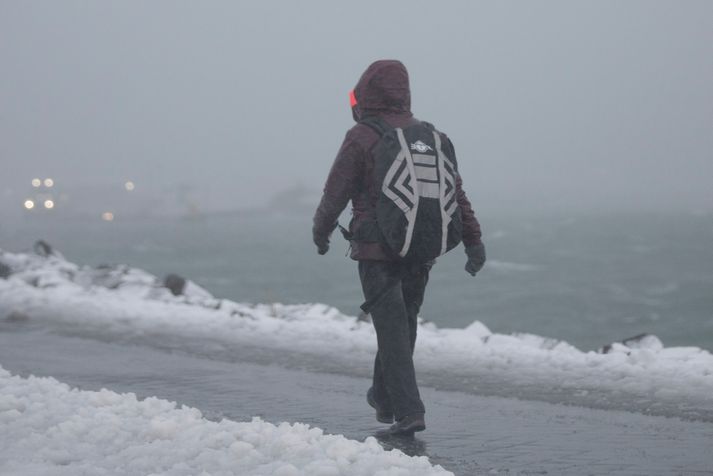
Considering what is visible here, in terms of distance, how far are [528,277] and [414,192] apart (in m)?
80.6

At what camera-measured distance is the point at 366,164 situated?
194 inches

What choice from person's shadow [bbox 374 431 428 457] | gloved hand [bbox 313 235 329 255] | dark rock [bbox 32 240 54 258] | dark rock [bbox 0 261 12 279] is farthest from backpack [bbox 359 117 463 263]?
dark rock [bbox 32 240 54 258]

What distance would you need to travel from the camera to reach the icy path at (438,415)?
481 cm

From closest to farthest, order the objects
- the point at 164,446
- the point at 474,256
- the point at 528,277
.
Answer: the point at 164,446 → the point at 474,256 → the point at 528,277

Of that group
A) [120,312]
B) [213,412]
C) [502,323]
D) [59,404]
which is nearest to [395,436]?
[213,412]

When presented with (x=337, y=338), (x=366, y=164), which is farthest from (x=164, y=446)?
(x=337, y=338)

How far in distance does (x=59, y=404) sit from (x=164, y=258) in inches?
4332

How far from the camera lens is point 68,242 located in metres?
149

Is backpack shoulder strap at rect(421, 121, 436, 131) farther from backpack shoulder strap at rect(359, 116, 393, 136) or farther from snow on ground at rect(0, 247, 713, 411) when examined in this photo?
snow on ground at rect(0, 247, 713, 411)

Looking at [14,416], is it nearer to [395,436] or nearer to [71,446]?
[71,446]

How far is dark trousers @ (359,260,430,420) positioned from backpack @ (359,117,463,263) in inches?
5.6

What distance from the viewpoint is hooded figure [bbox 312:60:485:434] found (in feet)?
16.2

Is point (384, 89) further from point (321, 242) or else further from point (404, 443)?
point (404, 443)

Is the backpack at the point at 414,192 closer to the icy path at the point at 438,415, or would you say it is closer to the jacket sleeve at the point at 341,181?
the jacket sleeve at the point at 341,181
